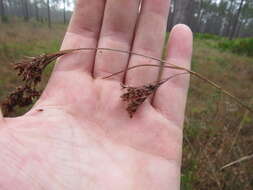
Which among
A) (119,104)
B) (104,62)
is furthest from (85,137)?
(104,62)

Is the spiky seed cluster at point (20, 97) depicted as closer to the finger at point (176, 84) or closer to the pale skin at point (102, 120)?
the pale skin at point (102, 120)

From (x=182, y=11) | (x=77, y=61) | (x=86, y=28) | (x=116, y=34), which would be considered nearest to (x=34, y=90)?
(x=77, y=61)

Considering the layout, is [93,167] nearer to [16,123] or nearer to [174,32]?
[16,123]

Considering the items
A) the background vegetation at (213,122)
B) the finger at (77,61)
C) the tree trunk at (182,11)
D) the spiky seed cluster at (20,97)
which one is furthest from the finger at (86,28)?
the tree trunk at (182,11)

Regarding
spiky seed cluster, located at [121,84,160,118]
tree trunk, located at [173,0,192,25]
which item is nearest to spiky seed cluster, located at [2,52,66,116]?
spiky seed cluster, located at [121,84,160,118]

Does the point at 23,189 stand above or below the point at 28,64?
below

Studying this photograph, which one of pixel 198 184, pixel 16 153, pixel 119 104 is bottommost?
pixel 198 184

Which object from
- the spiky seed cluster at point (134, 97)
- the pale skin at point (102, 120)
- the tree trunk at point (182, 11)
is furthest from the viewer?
the tree trunk at point (182, 11)
